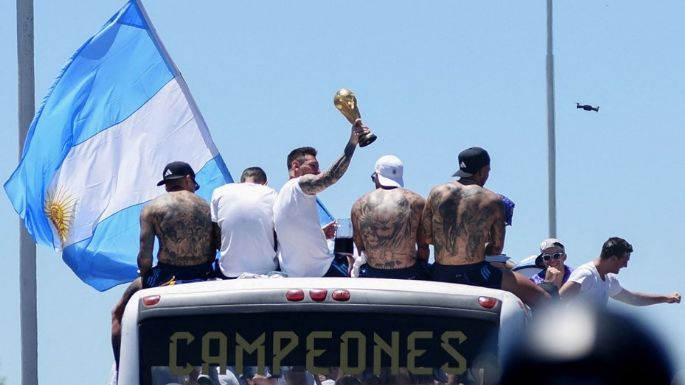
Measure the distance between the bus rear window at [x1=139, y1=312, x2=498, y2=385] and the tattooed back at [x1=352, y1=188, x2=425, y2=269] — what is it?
169cm

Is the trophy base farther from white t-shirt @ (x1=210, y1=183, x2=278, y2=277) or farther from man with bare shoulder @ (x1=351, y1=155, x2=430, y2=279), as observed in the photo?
white t-shirt @ (x1=210, y1=183, x2=278, y2=277)

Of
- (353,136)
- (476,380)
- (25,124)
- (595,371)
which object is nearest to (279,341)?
(476,380)

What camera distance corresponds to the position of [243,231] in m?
8.61

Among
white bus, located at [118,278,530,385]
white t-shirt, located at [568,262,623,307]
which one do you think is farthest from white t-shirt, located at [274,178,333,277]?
white t-shirt, located at [568,262,623,307]

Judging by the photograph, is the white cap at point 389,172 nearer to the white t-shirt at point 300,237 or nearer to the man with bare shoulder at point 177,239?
the white t-shirt at point 300,237

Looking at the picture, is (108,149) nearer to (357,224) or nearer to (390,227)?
(357,224)

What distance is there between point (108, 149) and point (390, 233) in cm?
715

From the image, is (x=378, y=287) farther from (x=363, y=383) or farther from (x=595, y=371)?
(x=595, y=371)

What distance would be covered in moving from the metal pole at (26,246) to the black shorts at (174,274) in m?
8.10

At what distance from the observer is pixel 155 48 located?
52.6ft

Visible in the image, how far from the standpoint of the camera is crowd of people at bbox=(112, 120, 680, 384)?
8055 millimetres

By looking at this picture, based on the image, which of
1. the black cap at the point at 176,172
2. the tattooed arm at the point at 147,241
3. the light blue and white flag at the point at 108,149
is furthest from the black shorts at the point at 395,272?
the light blue and white flag at the point at 108,149

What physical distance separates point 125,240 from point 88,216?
17.0 inches

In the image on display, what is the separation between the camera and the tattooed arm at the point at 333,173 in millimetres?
8195
